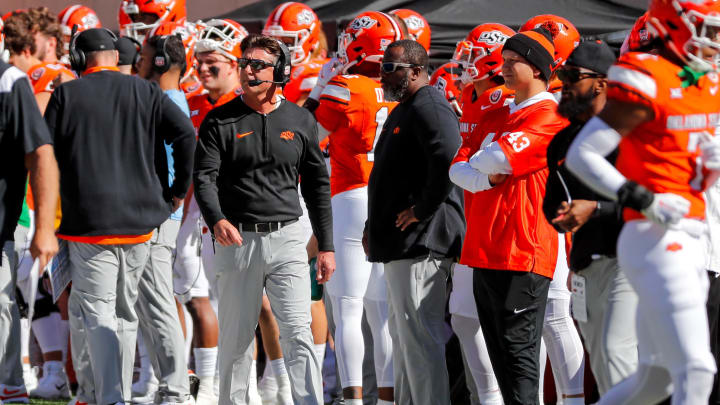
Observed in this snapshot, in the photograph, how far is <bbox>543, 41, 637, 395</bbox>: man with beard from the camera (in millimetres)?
4426

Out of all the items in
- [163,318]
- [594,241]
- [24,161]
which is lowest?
[163,318]

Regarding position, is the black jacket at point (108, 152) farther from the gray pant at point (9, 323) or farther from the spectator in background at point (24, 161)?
the spectator in background at point (24, 161)

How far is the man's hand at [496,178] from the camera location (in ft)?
16.5

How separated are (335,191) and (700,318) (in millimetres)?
2931

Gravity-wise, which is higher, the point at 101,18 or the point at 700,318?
the point at 700,318

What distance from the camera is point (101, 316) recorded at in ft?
18.6

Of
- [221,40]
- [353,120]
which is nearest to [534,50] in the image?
[353,120]

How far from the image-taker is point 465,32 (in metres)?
8.45

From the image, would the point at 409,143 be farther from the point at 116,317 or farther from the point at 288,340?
the point at 116,317

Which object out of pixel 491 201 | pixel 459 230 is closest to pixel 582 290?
pixel 491 201

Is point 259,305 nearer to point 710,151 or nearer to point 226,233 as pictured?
point 226,233

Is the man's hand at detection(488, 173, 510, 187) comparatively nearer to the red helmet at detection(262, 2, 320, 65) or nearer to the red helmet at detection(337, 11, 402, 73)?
the red helmet at detection(337, 11, 402, 73)

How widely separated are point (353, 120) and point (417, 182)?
0.88 m

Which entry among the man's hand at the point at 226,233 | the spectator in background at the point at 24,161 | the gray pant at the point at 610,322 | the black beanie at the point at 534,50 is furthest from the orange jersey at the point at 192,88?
the gray pant at the point at 610,322
